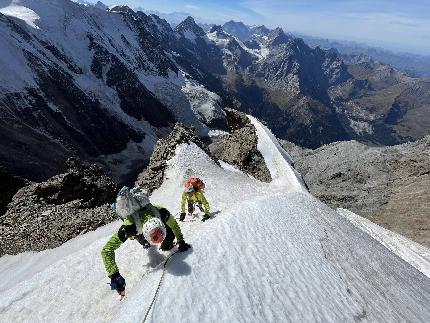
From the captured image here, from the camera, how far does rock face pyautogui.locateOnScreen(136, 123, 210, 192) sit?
33375 mm

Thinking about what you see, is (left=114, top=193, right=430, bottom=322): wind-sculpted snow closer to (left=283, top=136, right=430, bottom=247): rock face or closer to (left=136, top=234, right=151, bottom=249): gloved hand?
(left=136, top=234, right=151, bottom=249): gloved hand

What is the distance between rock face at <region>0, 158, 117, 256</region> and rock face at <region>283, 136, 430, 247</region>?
3093 centimetres

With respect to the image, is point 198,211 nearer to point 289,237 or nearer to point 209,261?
point 289,237

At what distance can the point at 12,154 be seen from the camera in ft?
398

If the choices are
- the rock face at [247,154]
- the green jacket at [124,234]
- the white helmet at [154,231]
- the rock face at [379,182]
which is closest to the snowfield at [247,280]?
the green jacket at [124,234]

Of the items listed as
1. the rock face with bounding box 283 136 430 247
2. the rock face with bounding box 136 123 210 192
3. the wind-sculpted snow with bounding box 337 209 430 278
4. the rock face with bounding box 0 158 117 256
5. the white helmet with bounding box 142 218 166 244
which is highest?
the white helmet with bounding box 142 218 166 244

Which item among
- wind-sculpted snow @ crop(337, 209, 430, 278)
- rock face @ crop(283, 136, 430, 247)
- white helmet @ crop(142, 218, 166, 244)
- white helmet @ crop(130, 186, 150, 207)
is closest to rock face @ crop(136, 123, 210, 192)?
wind-sculpted snow @ crop(337, 209, 430, 278)

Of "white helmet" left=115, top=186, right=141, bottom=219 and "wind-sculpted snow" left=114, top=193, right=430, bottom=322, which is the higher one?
"white helmet" left=115, top=186, right=141, bottom=219

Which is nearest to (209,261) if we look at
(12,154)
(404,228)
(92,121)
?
(404,228)

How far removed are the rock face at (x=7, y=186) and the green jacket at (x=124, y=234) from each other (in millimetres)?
27499

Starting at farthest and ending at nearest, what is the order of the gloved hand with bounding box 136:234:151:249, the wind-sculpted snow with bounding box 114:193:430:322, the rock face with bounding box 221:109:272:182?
the rock face with bounding box 221:109:272:182, the gloved hand with bounding box 136:234:151:249, the wind-sculpted snow with bounding box 114:193:430:322

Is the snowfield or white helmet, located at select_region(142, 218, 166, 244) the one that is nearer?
the snowfield

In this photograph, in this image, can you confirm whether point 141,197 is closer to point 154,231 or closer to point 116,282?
point 154,231

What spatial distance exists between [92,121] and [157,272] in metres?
181
